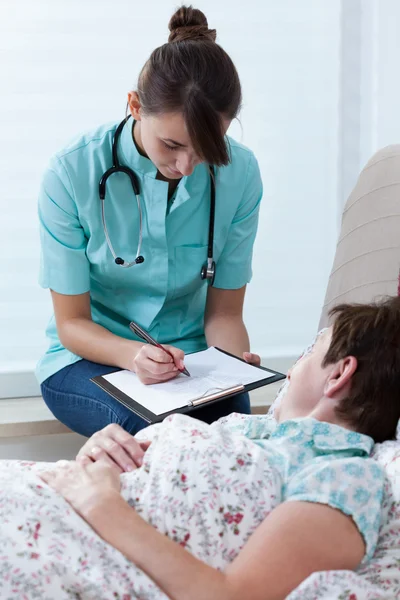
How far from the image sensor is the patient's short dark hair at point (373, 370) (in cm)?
113

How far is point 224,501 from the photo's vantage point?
39.6 inches

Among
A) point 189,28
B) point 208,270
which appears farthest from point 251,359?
point 189,28

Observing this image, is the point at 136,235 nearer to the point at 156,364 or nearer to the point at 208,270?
the point at 208,270

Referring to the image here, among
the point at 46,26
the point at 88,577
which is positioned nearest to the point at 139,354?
the point at 88,577

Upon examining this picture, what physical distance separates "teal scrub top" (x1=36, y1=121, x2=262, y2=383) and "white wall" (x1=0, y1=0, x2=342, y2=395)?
0.52 meters

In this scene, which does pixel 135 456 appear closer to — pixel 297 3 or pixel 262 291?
pixel 262 291

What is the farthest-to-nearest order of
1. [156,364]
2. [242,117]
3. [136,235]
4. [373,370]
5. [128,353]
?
[242,117] → [136,235] → [128,353] → [156,364] → [373,370]

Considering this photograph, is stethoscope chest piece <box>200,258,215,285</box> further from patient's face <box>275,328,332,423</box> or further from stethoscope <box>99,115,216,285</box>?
patient's face <box>275,328,332,423</box>

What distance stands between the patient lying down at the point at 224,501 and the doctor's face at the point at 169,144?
0.52 m

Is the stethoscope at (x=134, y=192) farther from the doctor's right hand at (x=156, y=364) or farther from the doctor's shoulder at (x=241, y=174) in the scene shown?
the doctor's right hand at (x=156, y=364)

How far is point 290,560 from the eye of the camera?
0.90 meters

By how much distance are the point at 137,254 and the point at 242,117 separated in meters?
0.88

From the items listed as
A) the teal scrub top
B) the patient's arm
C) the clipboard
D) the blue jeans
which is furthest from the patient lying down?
the teal scrub top

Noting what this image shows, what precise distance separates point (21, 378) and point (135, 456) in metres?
1.28
